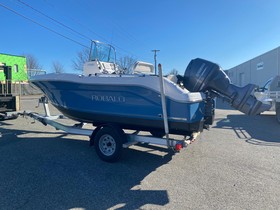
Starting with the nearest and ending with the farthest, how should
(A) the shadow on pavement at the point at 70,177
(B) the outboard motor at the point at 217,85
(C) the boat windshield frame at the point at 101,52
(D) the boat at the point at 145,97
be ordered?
(A) the shadow on pavement at the point at 70,177 → (D) the boat at the point at 145,97 → (B) the outboard motor at the point at 217,85 → (C) the boat windshield frame at the point at 101,52

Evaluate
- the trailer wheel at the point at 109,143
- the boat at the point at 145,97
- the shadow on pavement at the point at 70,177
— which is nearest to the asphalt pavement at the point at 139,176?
the shadow on pavement at the point at 70,177

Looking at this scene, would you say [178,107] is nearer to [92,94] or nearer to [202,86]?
[202,86]

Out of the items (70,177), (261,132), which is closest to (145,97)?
(70,177)

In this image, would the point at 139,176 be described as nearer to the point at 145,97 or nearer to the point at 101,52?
the point at 145,97

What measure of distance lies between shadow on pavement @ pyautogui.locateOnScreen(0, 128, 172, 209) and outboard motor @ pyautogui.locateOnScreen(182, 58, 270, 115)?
5.83 ft

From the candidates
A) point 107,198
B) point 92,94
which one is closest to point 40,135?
point 92,94

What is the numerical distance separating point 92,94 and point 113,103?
56 centimetres

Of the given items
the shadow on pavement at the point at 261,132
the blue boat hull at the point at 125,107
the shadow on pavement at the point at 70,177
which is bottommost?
the shadow on pavement at the point at 70,177

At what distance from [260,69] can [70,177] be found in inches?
1217

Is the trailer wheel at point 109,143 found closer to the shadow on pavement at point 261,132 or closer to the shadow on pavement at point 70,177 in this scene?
the shadow on pavement at point 70,177

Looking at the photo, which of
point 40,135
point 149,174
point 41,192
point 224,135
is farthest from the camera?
point 224,135

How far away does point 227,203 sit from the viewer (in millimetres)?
3314

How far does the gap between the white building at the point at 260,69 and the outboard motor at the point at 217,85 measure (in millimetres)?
22940

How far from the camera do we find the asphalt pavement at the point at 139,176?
11.0 ft
